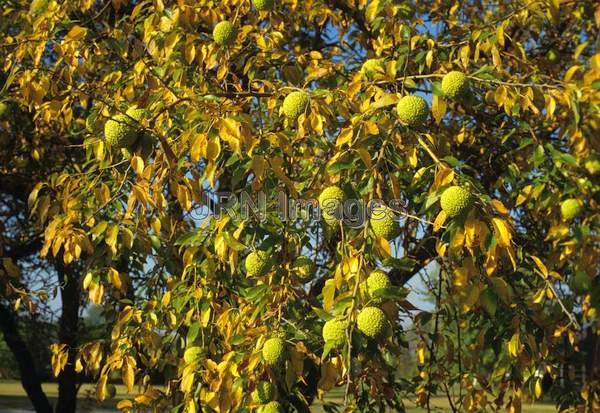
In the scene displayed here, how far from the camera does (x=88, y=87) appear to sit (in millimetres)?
3131

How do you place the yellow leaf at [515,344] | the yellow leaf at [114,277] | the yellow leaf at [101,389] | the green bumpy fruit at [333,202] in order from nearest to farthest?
the green bumpy fruit at [333,202] < the yellow leaf at [515,344] < the yellow leaf at [114,277] < the yellow leaf at [101,389]

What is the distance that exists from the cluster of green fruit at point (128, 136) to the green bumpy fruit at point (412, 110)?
65 cm

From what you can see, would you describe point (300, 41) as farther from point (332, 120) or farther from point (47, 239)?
point (47, 239)

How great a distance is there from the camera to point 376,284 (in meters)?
1.49

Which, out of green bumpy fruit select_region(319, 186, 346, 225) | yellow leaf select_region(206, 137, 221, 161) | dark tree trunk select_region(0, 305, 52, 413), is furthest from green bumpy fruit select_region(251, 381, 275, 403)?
dark tree trunk select_region(0, 305, 52, 413)

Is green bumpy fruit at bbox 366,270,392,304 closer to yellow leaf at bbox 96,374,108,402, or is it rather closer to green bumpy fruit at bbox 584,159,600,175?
yellow leaf at bbox 96,374,108,402

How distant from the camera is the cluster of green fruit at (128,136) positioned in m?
1.74

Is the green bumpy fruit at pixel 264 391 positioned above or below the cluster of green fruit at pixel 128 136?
below

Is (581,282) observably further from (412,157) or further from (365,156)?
(365,156)

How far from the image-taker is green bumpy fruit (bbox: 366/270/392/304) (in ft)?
4.88

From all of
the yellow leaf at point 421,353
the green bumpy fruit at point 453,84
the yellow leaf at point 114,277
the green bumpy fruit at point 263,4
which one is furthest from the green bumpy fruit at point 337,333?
the yellow leaf at point 421,353

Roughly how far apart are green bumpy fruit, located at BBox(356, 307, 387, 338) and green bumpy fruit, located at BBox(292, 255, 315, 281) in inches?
20.0

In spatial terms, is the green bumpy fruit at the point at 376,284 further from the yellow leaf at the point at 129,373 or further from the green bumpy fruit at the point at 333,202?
the yellow leaf at the point at 129,373

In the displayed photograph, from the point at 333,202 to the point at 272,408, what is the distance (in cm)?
52
